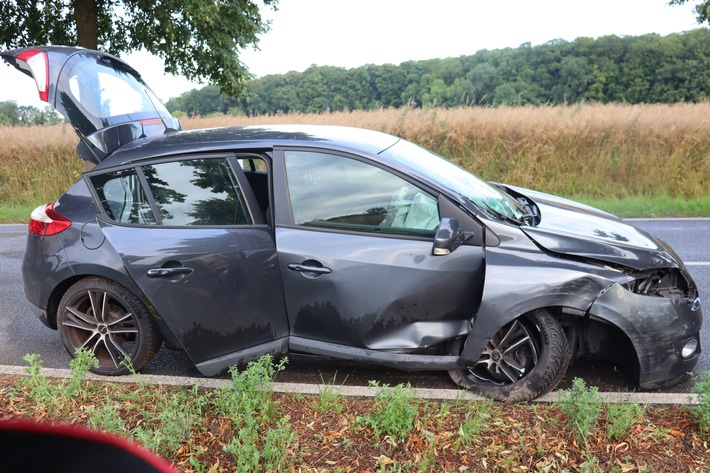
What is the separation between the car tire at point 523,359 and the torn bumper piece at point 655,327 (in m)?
0.30

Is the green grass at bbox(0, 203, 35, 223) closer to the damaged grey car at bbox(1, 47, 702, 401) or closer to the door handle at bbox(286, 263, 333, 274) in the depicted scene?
the damaged grey car at bbox(1, 47, 702, 401)

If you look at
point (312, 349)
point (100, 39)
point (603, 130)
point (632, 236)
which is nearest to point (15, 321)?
point (312, 349)

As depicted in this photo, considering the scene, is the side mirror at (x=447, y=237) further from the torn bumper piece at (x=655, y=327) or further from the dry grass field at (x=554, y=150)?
the dry grass field at (x=554, y=150)

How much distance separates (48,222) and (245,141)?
1.51 meters

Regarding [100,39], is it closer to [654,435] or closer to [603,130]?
[603,130]

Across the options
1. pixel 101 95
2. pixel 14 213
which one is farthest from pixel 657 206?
pixel 14 213

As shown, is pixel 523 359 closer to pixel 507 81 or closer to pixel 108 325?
pixel 108 325

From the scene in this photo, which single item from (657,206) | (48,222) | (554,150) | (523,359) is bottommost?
(657,206)

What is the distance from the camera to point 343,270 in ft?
12.3

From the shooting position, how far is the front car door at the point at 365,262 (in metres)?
3.70

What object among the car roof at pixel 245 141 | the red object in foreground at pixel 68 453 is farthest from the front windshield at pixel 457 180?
the red object in foreground at pixel 68 453

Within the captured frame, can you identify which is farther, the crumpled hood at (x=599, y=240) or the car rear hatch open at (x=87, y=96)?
the car rear hatch open at (x=87, y=96)

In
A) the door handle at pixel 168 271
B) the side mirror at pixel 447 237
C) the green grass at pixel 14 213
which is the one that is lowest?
the green grass at pixel 14 213

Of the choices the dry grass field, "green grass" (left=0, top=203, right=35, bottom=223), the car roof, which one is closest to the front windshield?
the car roof
